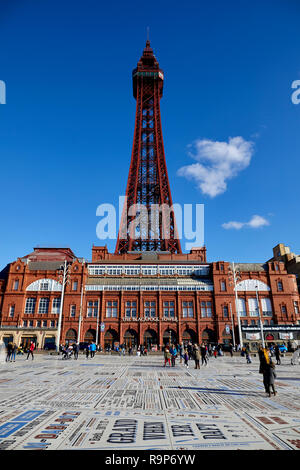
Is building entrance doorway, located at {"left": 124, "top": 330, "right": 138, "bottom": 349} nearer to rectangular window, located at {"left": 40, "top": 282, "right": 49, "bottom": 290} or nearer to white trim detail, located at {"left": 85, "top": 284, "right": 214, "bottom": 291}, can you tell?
white trim detail, located at {"left": 85, "top": 284, "right": 214, "bottom": 291}

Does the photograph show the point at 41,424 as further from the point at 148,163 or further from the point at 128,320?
the point at 148,163

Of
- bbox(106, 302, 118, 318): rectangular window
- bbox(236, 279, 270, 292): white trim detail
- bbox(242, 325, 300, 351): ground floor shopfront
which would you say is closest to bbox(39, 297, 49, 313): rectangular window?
bbox(106, 302, 118, 318): rectangular window

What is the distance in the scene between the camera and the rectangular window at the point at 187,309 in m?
50.8

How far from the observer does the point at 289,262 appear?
6744cm

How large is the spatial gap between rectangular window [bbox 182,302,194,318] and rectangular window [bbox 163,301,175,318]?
6.08 ft

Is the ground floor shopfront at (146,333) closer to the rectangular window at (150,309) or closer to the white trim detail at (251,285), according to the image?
the rectangular window at (150,309)

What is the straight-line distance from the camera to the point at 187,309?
51.2 m

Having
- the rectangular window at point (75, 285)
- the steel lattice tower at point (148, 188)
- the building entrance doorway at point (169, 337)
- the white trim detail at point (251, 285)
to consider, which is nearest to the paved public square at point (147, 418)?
the building entrance doorway at point (169, 337)

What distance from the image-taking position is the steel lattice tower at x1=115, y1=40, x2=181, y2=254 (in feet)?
228

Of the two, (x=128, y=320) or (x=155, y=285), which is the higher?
(x=155, y=285)

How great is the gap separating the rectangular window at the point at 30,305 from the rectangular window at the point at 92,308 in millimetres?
9881

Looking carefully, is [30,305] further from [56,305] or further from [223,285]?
[223,285]
